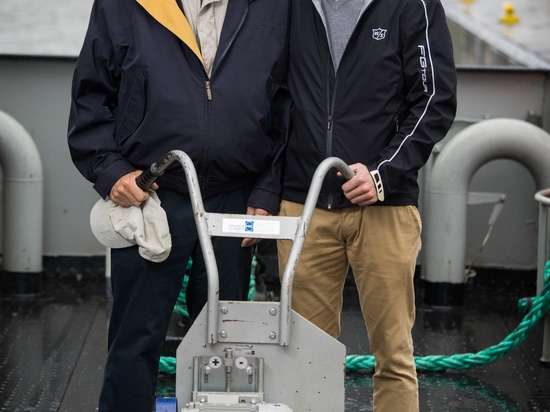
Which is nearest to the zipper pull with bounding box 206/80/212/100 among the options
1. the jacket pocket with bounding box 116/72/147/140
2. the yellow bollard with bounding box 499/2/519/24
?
the jacket pocket with bounding box 116/72/147/140

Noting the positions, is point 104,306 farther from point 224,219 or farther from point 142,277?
point 224,219

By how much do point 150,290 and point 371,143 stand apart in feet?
2.82

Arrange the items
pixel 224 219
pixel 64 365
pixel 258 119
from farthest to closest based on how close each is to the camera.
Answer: pixel 64 365 < pixel 258 119 < pixel 224 219

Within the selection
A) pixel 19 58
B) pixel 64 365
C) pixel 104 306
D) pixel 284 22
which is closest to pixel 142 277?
pixel 284 22

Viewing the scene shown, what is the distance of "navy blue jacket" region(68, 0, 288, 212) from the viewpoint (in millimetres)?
3461

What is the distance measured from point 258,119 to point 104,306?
2.93 meters

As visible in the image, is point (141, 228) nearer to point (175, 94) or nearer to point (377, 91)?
point (175, 94)

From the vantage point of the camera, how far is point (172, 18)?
11.3ft

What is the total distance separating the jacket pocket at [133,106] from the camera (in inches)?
137

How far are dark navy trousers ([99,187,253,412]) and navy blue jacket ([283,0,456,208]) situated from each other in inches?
13.9

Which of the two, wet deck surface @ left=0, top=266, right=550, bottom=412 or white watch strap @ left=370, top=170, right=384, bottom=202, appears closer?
white watch strap @ left=370, top=170, right=384, bottom=202

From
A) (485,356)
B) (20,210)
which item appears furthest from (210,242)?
(20,210)

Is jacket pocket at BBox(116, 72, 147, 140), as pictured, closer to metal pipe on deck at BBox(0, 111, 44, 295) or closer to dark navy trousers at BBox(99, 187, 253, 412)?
dark navy trousers at BBox(99, 187, 253, 412)

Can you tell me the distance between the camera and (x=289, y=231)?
310 cm
